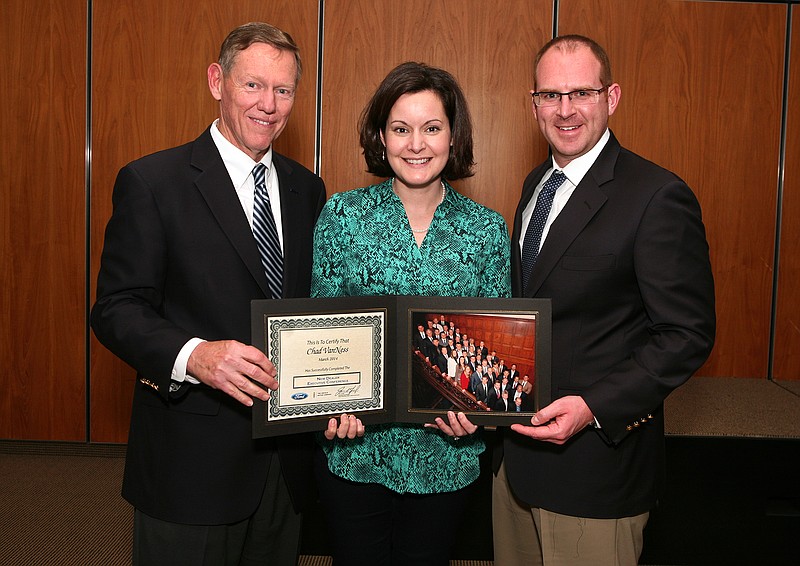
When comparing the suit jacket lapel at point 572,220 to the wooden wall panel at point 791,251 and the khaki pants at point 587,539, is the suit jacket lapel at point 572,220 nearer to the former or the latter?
the khaki pants at point 587,539

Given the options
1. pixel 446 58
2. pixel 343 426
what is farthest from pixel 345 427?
pixel 446 58

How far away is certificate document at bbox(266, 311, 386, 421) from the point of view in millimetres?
1653

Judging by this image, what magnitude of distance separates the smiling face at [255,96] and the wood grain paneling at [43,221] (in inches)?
110

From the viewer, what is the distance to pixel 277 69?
1.96 m

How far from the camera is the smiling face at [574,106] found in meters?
1.98

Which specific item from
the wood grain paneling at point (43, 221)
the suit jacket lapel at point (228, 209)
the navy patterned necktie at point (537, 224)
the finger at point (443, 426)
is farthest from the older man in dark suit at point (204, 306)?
the wood grain paneling at point (43, 221)

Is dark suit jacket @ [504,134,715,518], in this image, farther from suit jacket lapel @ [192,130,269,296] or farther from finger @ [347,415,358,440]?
suit jacket lapel @ [192,130,269,296]

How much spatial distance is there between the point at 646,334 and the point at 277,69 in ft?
4.12

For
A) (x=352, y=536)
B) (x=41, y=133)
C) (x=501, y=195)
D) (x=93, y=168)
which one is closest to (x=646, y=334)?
(x=352, y=536)

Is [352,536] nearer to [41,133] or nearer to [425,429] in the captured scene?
[425,429]

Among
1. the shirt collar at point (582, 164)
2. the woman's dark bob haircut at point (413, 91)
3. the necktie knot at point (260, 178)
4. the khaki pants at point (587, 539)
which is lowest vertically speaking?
the khaki pants at point (587, 539)

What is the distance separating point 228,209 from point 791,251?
3.76 meters

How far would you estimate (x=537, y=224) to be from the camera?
2.01 meters

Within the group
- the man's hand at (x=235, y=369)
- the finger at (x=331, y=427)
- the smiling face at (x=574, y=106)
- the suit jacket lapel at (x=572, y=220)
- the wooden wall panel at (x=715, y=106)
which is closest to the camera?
the man's hand at (x=235, y=369)
